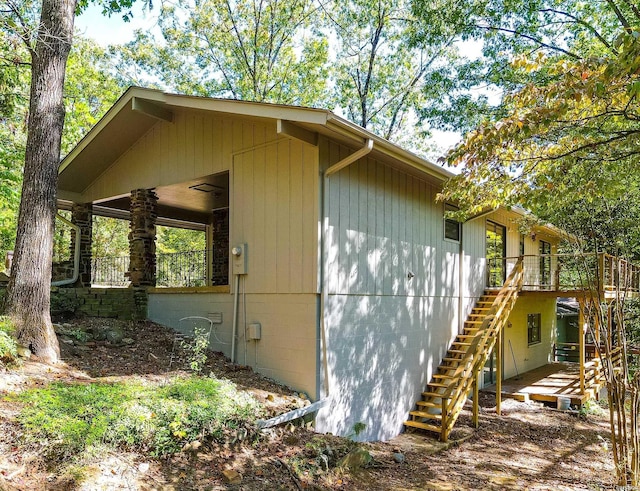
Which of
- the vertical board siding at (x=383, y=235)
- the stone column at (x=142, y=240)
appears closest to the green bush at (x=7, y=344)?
the stone column at (x=142, y=240)

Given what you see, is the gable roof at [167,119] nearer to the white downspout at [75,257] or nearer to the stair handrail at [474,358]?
the white downspout at [75,257]

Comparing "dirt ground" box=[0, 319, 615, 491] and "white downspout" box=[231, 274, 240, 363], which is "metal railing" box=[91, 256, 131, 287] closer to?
"dirt ground" box=[0, 319, 615, 491]

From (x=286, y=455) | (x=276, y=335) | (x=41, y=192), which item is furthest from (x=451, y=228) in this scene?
(x=41, y=192)

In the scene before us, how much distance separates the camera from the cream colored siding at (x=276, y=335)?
19.8 feet

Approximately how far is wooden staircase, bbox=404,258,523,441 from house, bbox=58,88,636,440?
5 cm

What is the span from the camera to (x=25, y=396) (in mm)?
4074

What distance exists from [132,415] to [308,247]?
3.00 metres

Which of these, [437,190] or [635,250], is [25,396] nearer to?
[437,190]

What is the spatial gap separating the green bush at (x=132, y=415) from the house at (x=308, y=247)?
5.37ft

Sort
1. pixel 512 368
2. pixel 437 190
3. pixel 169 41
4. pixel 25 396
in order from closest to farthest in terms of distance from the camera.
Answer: pixel 25 396, pixel 437 190, pixel 512 368, pixel 169 41

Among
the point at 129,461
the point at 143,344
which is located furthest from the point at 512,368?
the point at 129,461

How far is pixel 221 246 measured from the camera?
1184 cm

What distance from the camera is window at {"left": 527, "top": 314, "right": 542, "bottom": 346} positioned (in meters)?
14.1

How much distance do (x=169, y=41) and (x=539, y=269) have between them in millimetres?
18263
